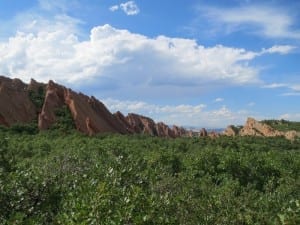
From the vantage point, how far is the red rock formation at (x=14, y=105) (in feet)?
265

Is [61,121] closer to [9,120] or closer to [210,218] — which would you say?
[9,120]

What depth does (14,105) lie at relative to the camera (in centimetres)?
8381

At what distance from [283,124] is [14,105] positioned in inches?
2870

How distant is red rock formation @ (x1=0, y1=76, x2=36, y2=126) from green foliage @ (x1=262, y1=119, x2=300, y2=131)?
6210 centimetres

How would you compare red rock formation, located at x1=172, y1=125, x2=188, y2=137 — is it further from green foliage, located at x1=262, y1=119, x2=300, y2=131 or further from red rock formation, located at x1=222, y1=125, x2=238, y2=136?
green foliage, located at x1=262, y1=119, x2=300, y2=131

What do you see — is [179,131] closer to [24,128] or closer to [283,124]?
[283,124]

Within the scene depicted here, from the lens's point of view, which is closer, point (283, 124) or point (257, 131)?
point (257, 131)

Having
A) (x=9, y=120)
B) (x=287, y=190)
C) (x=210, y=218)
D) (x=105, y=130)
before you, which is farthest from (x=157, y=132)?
(x=210, y=218)

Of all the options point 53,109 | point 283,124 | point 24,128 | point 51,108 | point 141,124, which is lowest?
point 24,128

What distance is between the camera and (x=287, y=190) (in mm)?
27047

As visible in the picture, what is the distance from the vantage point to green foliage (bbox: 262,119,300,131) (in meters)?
122

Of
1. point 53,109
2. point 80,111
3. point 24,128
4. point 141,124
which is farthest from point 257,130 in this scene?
point 24,128

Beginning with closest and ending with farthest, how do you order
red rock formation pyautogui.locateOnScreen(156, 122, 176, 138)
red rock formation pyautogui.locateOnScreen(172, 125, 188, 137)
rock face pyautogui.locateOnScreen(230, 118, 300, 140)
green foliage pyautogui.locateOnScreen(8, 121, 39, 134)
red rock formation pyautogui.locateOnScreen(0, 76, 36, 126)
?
1. green foliage pyautogui.locateOnScreen(8, 121, 39, 134)
2. red rock formation pyautogui.locateOnScreen(0, 76, 36, 126)
3. rock face pyautogui.locateOnScreen(230, 118, 300, 140)
4. red rock formation pyautogui.locateOnScreen(156, 122, 176, 138)
5. red rock formation pyautogui.locateOnScreen(172, 125, 188, 137)

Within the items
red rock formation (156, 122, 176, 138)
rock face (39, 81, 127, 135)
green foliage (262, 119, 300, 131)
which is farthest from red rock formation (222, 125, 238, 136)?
rock face (39, 81, 127, 135)
